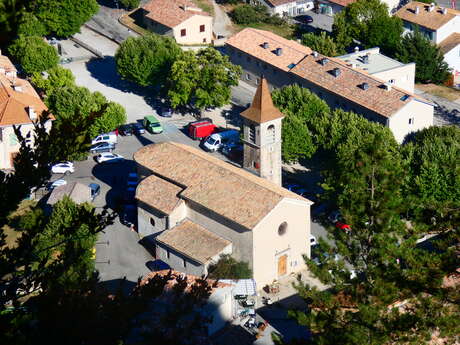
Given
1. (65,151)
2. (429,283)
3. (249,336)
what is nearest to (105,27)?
(249,336)

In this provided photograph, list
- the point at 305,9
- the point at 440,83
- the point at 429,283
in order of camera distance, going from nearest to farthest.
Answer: the point at 429,283
the point at 440,83
the point at 305,9

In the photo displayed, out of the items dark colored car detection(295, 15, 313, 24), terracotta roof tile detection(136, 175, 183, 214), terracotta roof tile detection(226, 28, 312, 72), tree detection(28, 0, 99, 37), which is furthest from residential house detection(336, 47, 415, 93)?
terracotta roof tile detection(136, 175, 183, 214)

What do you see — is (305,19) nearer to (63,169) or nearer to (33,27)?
(33,27)

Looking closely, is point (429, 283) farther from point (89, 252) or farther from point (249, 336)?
point (89, 252)

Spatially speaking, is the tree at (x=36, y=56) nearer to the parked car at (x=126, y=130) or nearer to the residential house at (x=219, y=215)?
the parked car at (x=126, y=130)

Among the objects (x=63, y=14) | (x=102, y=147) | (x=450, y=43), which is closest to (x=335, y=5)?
(x=450, y=43)

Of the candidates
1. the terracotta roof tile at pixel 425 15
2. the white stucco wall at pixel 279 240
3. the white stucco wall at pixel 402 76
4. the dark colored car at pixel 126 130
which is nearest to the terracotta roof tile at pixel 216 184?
the white stucco wall at pixel 279 240
